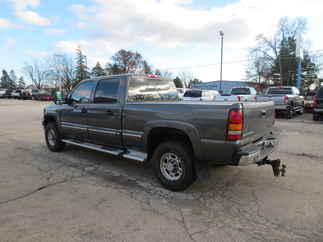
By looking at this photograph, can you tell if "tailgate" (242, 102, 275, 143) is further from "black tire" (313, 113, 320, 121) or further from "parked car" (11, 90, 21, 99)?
"parked car" (11, 90, 21, 99)

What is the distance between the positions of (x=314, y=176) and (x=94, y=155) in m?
4.88

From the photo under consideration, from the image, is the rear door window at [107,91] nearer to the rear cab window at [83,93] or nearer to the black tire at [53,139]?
the rear cab window at [83,93]

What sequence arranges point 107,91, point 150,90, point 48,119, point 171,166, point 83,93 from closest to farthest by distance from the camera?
point 171,166 < point 107,91 < point 150,90 < point 83,93 < point 48,119

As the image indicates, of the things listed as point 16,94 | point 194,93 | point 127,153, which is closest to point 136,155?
point 127,153

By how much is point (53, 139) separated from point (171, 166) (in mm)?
3954

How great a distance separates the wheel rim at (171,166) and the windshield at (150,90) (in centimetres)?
134

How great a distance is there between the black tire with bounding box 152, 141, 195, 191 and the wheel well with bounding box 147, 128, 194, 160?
0.34 ft

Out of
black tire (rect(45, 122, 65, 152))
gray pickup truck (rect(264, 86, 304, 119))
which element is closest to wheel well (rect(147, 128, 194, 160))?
black tire (rect(45, 122, 65, 152))

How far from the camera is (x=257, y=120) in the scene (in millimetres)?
3322

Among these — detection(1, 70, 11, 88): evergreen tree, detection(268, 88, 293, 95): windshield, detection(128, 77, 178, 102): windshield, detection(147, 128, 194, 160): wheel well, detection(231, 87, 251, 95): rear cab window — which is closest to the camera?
detection(147, 128, 194, 160): wheel well

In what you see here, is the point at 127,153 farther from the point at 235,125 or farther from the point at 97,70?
the point at 97,70

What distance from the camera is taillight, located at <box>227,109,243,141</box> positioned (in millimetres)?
2838

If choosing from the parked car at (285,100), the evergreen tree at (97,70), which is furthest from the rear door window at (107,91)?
the evergreen tree at (97,70)

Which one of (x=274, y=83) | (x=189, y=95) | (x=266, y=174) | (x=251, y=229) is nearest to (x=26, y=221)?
(x=251, y=229)
